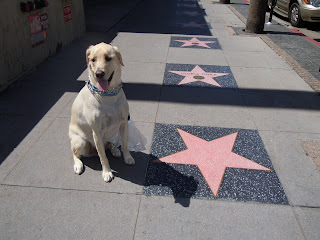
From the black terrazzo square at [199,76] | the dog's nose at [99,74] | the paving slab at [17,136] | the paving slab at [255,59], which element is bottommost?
the paving slab at [17,136]

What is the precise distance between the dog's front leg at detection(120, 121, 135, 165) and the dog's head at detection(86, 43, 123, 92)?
67 cm

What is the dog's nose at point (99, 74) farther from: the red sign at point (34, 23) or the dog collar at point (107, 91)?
the red sign at point (34, 23)

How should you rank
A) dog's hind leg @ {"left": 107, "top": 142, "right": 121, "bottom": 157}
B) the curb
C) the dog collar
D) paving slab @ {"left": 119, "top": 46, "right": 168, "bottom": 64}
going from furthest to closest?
paving slab @ {"left": 119, "top": 46, "right": 168, "bottom": 64}, the curb, dog's hind leg @ {"left": 107, "top": 142, "right": 121, "bottom": 157}, the dog collar

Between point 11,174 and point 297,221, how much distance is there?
141 inches

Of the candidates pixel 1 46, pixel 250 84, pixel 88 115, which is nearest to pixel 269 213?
pixel 88 115

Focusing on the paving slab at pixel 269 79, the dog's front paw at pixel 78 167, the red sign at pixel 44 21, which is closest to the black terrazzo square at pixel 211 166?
the dog's front paw at pixel 78 167

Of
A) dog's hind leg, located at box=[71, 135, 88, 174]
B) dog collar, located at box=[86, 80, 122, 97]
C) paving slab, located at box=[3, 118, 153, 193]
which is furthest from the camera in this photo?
dog's hind leg, located at box=[71, 135, 88, 174]

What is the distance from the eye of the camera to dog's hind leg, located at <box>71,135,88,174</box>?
3.68 meters

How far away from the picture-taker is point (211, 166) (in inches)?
155

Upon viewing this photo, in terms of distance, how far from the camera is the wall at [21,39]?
6.18 m

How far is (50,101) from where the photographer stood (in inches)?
224

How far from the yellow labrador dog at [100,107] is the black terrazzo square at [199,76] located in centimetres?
335

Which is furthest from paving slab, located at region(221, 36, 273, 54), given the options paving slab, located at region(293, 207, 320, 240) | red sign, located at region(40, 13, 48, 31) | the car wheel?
paving slab, located at region(293, 207, 320, 240)

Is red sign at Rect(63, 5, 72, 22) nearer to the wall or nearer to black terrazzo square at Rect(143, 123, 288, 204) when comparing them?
the wall
